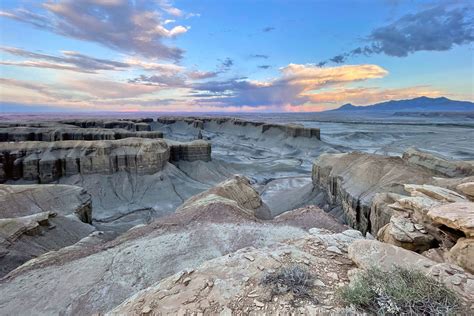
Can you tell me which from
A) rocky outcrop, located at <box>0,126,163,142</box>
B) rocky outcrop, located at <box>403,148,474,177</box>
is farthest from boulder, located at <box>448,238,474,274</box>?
rocky outcrop, located at <box>0,126,163,142</box>

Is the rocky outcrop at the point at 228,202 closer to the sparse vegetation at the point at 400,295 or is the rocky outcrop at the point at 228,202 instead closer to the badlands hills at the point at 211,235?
the badlands hills at the point at 211,235

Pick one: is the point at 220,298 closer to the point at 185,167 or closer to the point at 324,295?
the point at 324,295

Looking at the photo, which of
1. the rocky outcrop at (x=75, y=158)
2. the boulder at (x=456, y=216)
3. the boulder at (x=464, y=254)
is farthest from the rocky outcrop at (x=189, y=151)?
the boulder at (x=464, y=254)

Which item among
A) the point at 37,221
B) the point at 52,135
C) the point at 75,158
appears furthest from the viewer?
the point at 52,135

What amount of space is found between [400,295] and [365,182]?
18.0 m

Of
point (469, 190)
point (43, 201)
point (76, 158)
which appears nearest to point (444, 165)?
point (469, 190)

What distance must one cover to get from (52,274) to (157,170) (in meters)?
26.3

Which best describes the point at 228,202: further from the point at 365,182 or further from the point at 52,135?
the point at 52,135

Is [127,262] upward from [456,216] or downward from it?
downward

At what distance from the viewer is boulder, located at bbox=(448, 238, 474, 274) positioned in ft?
15.1

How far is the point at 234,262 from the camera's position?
5402 millimetres

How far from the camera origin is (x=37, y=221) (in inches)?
547

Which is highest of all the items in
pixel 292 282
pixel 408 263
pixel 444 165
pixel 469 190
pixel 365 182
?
pixel 469 190

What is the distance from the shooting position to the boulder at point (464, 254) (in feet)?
15.1
